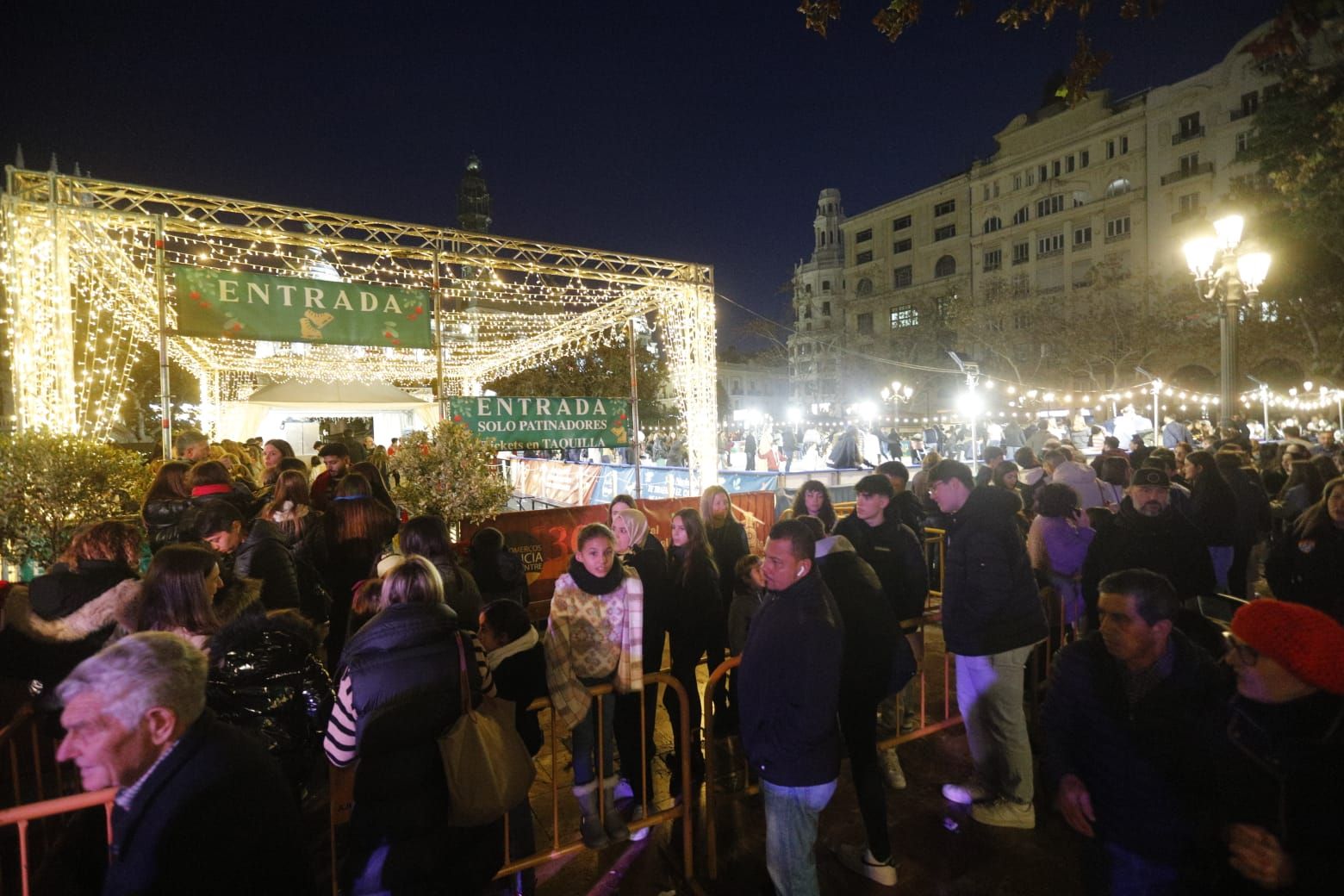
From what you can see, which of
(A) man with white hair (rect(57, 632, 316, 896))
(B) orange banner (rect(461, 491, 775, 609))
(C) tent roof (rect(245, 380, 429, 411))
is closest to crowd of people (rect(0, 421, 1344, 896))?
(A) man with white hair (rect(57, 632, 316, 896))

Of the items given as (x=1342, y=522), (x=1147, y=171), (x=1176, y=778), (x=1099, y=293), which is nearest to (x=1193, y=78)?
(x=1147, y=171)

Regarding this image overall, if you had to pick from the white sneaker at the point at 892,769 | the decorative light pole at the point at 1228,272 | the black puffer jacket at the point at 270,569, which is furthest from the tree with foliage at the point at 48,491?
the decorative light pole at the point at 1228,272

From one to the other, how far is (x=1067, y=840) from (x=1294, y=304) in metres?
24.3

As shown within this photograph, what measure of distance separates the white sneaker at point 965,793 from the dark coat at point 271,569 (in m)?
4.30

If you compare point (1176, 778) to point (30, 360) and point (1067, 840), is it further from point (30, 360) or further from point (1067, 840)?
point (30, 360)

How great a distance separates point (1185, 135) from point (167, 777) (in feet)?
186

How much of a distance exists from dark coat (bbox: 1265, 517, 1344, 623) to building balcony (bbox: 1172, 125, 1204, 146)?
50.6 meters

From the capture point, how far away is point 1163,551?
14.6 feet

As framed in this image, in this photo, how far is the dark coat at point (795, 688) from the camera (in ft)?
8.91

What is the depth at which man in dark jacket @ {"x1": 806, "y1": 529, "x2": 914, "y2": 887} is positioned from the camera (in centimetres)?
329

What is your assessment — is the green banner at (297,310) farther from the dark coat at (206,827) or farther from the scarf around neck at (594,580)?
the dark coat at (206,827)

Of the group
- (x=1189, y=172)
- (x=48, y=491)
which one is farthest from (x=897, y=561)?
(x=1189, y=172)

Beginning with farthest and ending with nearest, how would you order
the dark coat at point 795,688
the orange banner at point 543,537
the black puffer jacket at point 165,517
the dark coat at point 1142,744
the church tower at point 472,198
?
the church tower at point 472,198
the orange banner at point 543,537
the black puffer jacket at point 165,517
the dark coat at point 795,688
the dark coat at point 1142,744

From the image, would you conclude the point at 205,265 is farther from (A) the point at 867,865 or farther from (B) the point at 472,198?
(B) the point at 472,198
